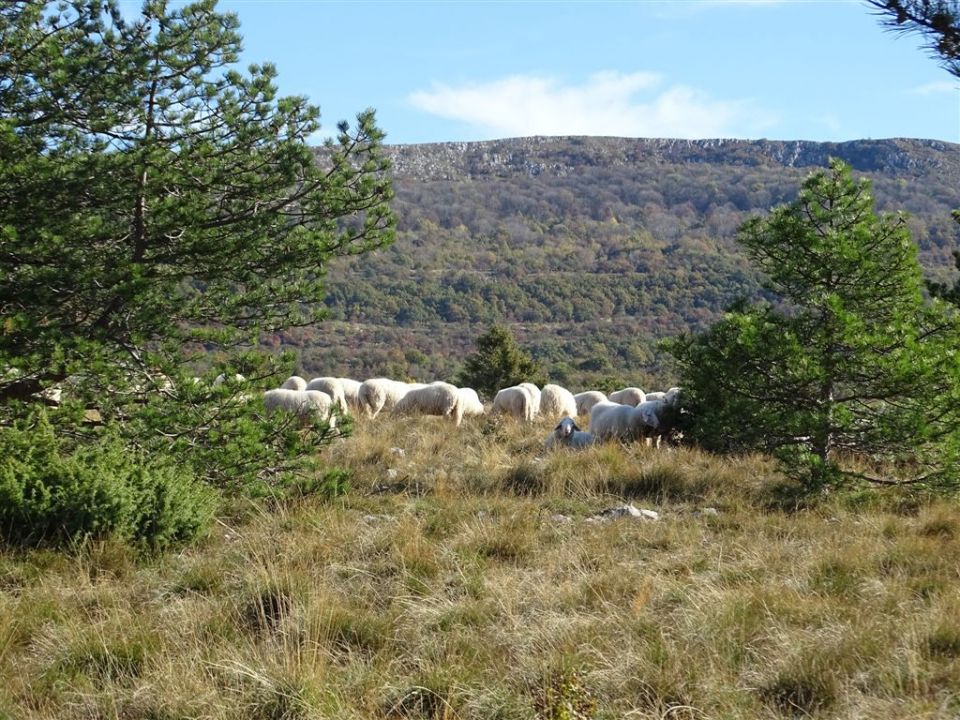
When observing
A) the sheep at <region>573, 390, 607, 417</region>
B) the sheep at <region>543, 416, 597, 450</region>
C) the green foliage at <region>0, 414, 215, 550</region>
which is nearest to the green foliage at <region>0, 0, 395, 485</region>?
the green foliage at <region>0, 414, 215, 550</region>

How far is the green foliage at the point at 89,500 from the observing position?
6.04 m

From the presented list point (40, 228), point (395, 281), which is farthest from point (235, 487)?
point (395, 281)

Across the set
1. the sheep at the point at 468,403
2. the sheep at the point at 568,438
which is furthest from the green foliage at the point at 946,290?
the sheep at the point at 468,403

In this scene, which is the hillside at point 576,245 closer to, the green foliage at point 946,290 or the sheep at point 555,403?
the sheep at point 555,403

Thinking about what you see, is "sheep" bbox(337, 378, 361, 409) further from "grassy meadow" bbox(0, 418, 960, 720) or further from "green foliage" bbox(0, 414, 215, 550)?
"green foliage" bbox(0, 414, 215, 550)

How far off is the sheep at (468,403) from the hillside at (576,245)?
32.2 metres

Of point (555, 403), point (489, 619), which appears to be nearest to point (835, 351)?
point (489, 619)

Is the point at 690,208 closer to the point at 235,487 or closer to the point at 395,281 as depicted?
the point at 395,281

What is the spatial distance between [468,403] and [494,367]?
8.32m

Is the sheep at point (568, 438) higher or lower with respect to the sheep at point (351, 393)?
higher

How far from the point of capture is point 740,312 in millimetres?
10039

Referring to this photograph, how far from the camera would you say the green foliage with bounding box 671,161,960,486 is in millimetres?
8680

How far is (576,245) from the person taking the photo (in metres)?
129

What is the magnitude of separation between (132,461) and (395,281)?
3841 inches
